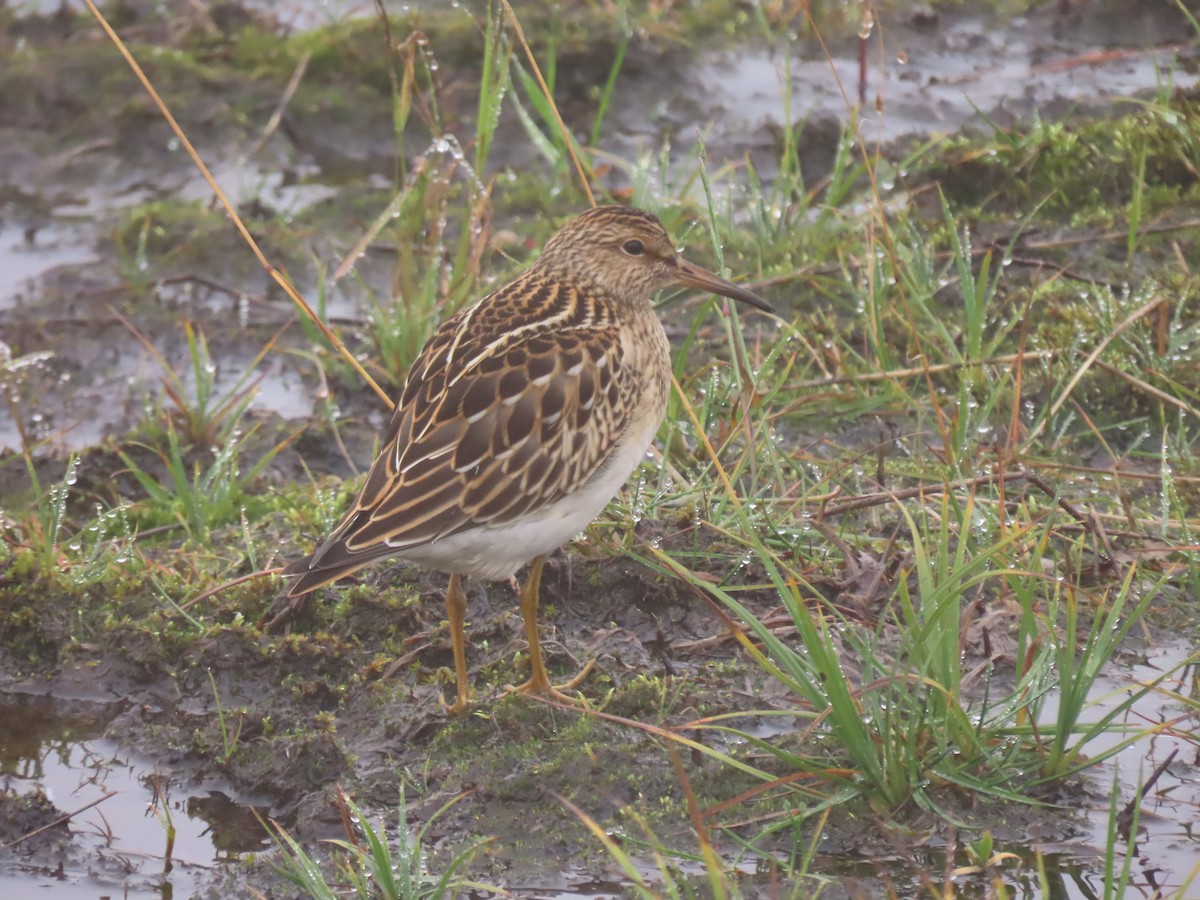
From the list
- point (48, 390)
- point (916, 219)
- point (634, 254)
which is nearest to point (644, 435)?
point (634, 254)

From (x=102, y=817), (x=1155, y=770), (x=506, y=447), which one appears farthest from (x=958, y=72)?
(x=102, y=817)

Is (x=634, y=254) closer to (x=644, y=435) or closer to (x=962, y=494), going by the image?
(x=644, y=435)

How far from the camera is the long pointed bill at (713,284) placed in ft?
18.9

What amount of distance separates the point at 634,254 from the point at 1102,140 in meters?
3.64

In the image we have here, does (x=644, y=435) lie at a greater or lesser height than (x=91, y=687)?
greater

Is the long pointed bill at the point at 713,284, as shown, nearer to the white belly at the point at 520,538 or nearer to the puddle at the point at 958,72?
the white belly at the point at 520,538

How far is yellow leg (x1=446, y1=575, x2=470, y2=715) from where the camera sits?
16.3 ft

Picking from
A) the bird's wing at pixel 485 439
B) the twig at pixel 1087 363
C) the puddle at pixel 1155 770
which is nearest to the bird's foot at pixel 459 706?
the bird's wing at pixel 485 439

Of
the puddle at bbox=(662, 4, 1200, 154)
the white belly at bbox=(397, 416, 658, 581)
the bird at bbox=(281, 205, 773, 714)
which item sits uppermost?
the bird at bbox=(281, 205, 773, 714)

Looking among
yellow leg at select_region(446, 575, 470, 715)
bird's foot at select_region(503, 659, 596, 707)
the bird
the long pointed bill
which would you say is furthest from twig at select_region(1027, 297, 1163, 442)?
yellow leg at select_region(446, 575, 470, 715)

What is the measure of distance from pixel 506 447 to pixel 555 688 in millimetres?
761

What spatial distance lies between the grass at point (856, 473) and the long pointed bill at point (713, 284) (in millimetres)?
89

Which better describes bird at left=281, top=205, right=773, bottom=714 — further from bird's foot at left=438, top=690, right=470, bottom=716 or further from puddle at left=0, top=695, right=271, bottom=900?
puddle at left=0, top=695, right=271, bottom=900

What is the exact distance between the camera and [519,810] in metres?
4.56
